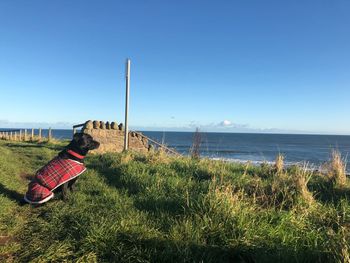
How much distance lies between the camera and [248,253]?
360 centimetres

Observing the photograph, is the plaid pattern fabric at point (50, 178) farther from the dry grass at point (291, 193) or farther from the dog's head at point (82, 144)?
the dry grass at point (291, 193)

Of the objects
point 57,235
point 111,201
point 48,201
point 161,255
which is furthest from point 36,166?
point 161,255

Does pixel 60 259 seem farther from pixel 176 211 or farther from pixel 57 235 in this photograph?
pixel 176 211

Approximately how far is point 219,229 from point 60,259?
193 cm

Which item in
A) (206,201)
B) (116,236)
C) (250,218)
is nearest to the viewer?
(116,236)

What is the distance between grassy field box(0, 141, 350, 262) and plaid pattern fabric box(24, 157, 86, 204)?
0.26 metres

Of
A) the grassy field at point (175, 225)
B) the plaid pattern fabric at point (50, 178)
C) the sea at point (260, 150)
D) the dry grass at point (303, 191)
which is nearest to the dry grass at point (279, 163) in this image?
the sea at point (260, 150)

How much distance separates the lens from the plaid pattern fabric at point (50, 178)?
5469 millimetres

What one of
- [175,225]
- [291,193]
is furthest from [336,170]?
[175,225]

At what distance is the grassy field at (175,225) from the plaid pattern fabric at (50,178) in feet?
0.87

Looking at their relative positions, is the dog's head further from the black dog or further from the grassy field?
the grassy field

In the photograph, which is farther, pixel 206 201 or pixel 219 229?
pixel 206 201

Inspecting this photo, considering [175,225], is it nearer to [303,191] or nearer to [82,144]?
[303,191]

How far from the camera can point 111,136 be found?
18.0 metres
